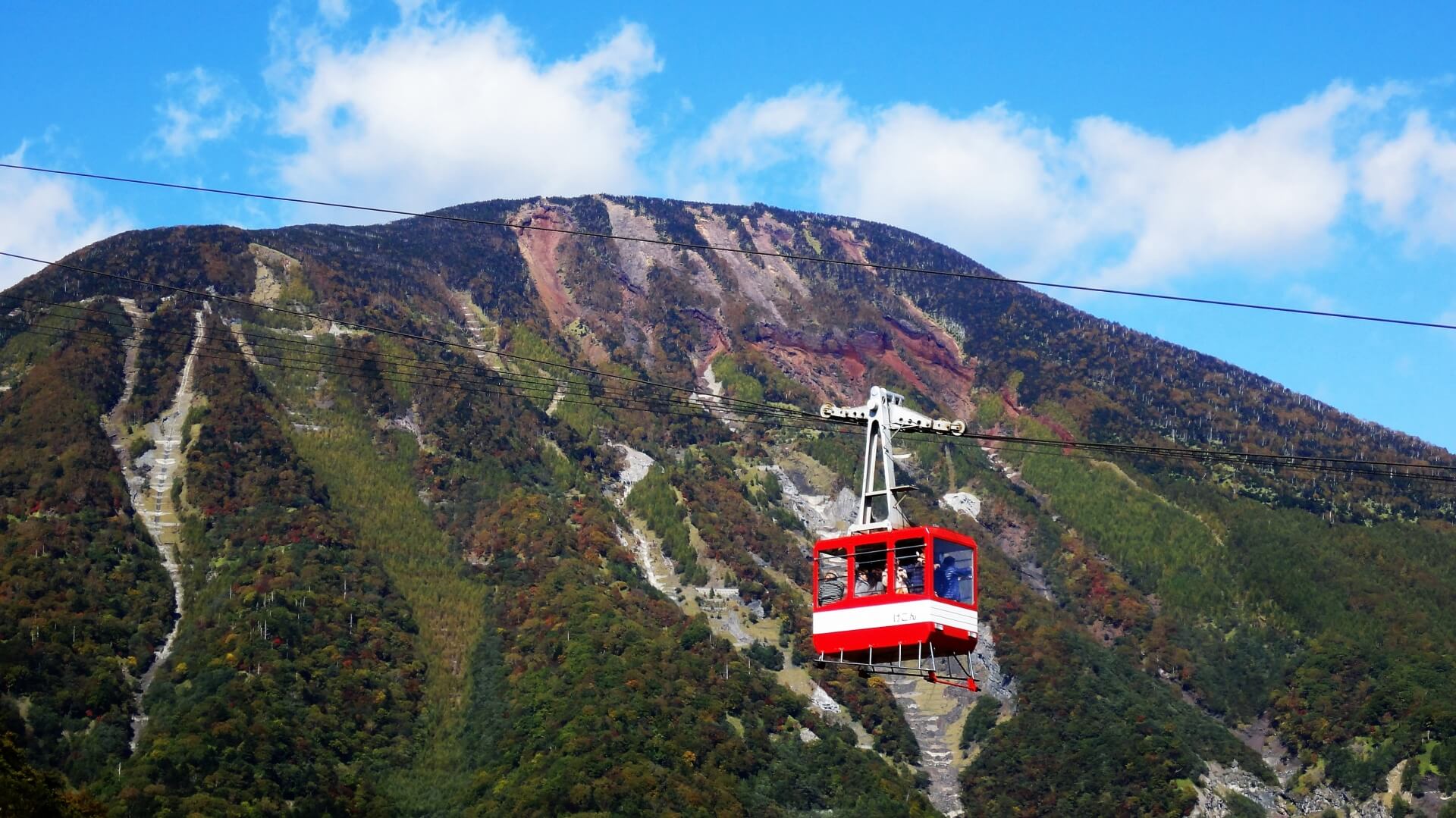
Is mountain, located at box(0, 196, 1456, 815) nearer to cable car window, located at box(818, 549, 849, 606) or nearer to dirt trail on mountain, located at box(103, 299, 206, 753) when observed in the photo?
dirt trail on mountain, located at box(103, 299, 206, 753)

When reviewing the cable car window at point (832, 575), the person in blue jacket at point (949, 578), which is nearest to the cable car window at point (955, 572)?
the person in blue jacket at point (949, 578)

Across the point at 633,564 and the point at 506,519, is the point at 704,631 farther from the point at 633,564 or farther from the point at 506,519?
the point at 506,519

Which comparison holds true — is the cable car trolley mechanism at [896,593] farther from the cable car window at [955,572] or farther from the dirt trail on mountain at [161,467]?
the dirt trail on mountain at [161,467]

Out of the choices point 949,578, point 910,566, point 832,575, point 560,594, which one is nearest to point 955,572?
point 949,578

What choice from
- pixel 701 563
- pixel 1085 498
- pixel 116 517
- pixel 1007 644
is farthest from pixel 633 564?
pixel 1085 498

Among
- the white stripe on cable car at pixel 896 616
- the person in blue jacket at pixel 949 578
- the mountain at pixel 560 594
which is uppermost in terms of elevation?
the mountain at pixel 560 594
